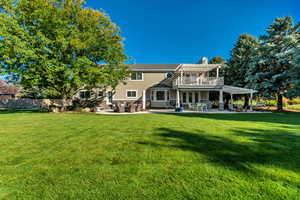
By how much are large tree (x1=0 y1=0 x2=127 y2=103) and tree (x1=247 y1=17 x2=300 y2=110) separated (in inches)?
663

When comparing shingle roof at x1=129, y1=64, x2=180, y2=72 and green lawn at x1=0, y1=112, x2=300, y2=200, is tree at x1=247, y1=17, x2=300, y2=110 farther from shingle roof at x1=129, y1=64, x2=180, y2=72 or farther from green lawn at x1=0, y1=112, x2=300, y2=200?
green lawn at x1=0, y1=112, x2=300, y2=200

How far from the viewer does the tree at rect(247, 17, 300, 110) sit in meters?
13.3

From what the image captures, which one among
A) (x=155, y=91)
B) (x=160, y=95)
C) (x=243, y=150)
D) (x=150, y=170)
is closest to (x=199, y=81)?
(x=160, y=95)

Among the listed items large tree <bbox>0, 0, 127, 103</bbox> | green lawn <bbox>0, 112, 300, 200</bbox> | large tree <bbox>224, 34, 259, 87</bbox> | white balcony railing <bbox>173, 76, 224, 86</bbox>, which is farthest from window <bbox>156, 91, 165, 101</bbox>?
green lawn <bbox>0, 112, 300, 200</bbox>

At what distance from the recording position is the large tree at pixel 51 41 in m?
9.69

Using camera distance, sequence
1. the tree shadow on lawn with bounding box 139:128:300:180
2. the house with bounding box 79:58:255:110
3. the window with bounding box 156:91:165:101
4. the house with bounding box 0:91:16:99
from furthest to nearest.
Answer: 1. the house with bounding box 0:91:16:99
2. the window with bounding box 156:91:165:101
3. the house with bounding box 79:58:255:110
4. the tree shadow on lawn with bounding box 139:128:300:180

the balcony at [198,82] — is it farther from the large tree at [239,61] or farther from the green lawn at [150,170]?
the green lawn at [150,170]

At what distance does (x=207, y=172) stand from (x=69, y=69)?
1241 cm

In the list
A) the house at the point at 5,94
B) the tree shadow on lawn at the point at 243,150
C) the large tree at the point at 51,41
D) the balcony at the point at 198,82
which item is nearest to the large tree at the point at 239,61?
the balcony at the point at 198,82

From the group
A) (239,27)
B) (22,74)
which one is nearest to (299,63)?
(239,27)

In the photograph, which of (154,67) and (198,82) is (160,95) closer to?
(154,67)

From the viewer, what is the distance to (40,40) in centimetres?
1031

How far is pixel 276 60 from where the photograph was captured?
14.1 m

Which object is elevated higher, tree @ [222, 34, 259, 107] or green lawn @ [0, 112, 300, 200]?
tree @ [222, 34, 259, 107]
